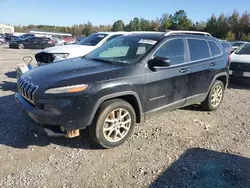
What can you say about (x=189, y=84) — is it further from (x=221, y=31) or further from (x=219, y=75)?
(x=221, y=31)

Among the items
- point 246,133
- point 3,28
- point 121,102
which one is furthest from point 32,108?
point 3,28

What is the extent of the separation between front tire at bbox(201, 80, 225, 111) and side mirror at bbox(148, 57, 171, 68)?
1.97 m

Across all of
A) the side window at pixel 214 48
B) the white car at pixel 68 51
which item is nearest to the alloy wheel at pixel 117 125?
the side window at pixel 214 48

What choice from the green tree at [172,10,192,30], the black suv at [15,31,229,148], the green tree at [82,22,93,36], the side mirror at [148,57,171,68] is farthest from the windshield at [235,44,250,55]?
the green tree at [82,22,93,36]

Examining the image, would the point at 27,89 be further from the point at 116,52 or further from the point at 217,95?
the point at 217,95

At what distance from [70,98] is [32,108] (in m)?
0.60

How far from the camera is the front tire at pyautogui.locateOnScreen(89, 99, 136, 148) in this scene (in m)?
3.38

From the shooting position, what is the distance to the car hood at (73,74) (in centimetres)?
324

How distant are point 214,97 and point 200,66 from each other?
1106mm

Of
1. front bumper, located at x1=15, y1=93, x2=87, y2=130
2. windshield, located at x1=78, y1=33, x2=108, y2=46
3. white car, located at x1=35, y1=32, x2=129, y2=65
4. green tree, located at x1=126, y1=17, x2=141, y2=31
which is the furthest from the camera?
green tree, located at x1=126, y1=17, x2=141, y2=31

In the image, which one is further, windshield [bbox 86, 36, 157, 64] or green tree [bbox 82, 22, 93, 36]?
green tree [bbox 82, 22, 93, 36]

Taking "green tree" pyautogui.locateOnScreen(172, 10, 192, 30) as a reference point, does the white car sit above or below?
below

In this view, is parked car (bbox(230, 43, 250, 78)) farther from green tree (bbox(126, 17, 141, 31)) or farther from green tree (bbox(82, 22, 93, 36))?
green tree (bbox(82, 22, 93, 36))

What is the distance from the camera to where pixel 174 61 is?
4.27 metres
